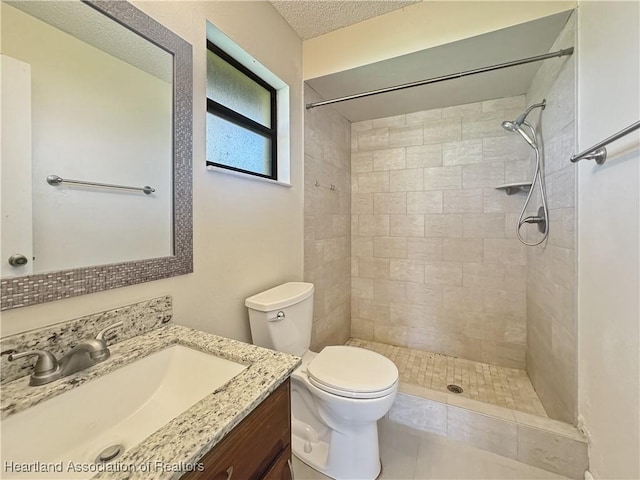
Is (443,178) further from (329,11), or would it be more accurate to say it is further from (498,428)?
(498,428)

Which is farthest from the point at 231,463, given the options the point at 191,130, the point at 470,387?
the point at 470,387

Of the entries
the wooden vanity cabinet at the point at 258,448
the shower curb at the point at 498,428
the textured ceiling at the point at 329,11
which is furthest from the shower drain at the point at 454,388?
the textured ceiling at the point at 329,11

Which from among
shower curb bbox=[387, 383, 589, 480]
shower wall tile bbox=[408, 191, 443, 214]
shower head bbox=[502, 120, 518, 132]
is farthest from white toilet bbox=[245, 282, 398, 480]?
shower head bbox=[502, 120, 518, 132]

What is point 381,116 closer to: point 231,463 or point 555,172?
point 555,172

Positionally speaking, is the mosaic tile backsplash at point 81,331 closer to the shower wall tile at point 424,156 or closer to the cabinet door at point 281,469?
the cabinet door at point 281,469

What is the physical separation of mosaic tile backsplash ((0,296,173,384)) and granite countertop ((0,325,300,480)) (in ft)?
0.10

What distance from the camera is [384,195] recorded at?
254cm

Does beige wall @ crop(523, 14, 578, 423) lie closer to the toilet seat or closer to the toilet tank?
the toilet seat

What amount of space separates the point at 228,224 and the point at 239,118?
68 centimetres

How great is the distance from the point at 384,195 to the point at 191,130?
1.79 metres

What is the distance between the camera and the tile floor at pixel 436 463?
1.36m

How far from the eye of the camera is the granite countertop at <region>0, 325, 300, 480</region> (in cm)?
47

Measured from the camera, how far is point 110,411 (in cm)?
74

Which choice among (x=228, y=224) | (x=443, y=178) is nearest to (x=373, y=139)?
(x=443, y=178)
